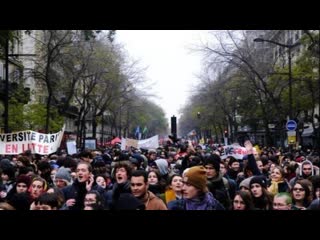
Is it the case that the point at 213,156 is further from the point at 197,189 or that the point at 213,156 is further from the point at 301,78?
the point at 301,78

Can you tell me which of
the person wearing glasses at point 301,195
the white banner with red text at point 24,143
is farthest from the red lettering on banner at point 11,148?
the person wearing glasses at point 301,195

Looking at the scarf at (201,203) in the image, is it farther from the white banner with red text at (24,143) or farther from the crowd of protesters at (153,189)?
Answer: the white banner with red text at (24,143)

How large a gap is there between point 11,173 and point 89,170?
248 cm

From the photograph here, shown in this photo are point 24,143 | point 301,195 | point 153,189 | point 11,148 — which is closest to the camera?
point 301,195

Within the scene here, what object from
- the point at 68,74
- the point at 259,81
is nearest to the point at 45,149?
the point at 68,74

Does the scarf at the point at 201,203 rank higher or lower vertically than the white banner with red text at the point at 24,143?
lower

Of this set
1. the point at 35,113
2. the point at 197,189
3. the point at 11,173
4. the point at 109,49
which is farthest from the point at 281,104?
the point at 197,189

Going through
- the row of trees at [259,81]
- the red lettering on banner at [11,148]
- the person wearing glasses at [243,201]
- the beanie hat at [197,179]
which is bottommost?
the person wearing glasses at [243,201]

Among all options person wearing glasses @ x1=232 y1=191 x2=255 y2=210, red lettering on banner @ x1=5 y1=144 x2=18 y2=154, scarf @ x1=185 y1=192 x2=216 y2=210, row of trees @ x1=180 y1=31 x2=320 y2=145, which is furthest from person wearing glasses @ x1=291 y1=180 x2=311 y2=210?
row of trees @ x1=180 y1=31 x2=320 y2=145

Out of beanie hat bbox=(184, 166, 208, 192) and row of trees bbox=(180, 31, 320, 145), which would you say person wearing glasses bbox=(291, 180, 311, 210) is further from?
row of trees bbox=(180, 31, 320, 145)

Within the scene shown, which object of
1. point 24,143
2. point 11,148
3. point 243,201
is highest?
point 24,143

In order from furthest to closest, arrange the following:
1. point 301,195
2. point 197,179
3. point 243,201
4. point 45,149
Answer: point 45,149 → point 301,195 → point 243,201 → point 197,179

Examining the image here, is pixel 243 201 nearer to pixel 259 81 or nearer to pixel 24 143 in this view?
pixel 24 143
